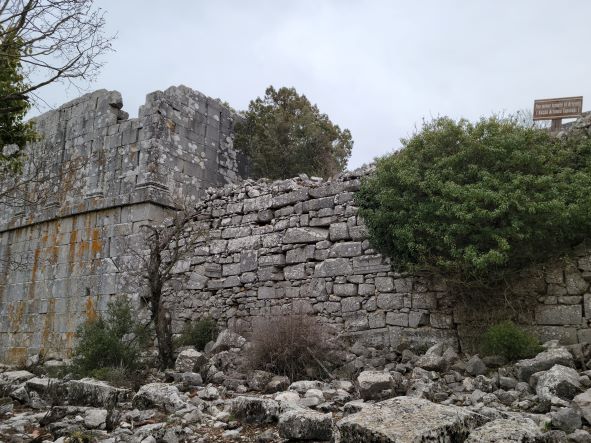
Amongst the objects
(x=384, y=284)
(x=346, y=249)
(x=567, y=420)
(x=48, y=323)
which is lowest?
(x=567, y=420)

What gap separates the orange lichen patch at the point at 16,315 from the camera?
562 inches

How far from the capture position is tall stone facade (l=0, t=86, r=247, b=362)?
41.2 feet

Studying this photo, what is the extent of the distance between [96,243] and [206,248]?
3017mm

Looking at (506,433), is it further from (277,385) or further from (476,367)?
(277,385)

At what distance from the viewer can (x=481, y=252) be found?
307 inches

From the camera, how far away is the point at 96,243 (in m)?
13.0

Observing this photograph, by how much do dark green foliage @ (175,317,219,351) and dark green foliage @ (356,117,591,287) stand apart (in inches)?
142

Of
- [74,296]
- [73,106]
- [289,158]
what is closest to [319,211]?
[289,158]

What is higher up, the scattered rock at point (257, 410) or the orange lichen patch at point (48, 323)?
the orange lichen patch at point (48, 323)

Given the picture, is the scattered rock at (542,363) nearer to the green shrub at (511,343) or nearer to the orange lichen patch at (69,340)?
the green shrub at (511,343)

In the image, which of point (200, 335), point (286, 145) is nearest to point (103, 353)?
point (200, 335)

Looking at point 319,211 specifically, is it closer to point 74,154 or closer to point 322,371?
point 322,371

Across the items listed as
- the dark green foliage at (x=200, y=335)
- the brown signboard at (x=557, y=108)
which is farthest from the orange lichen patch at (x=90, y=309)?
the brown signboard at (x=557, y=108)

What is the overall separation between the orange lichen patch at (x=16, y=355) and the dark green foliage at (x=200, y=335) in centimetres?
534
